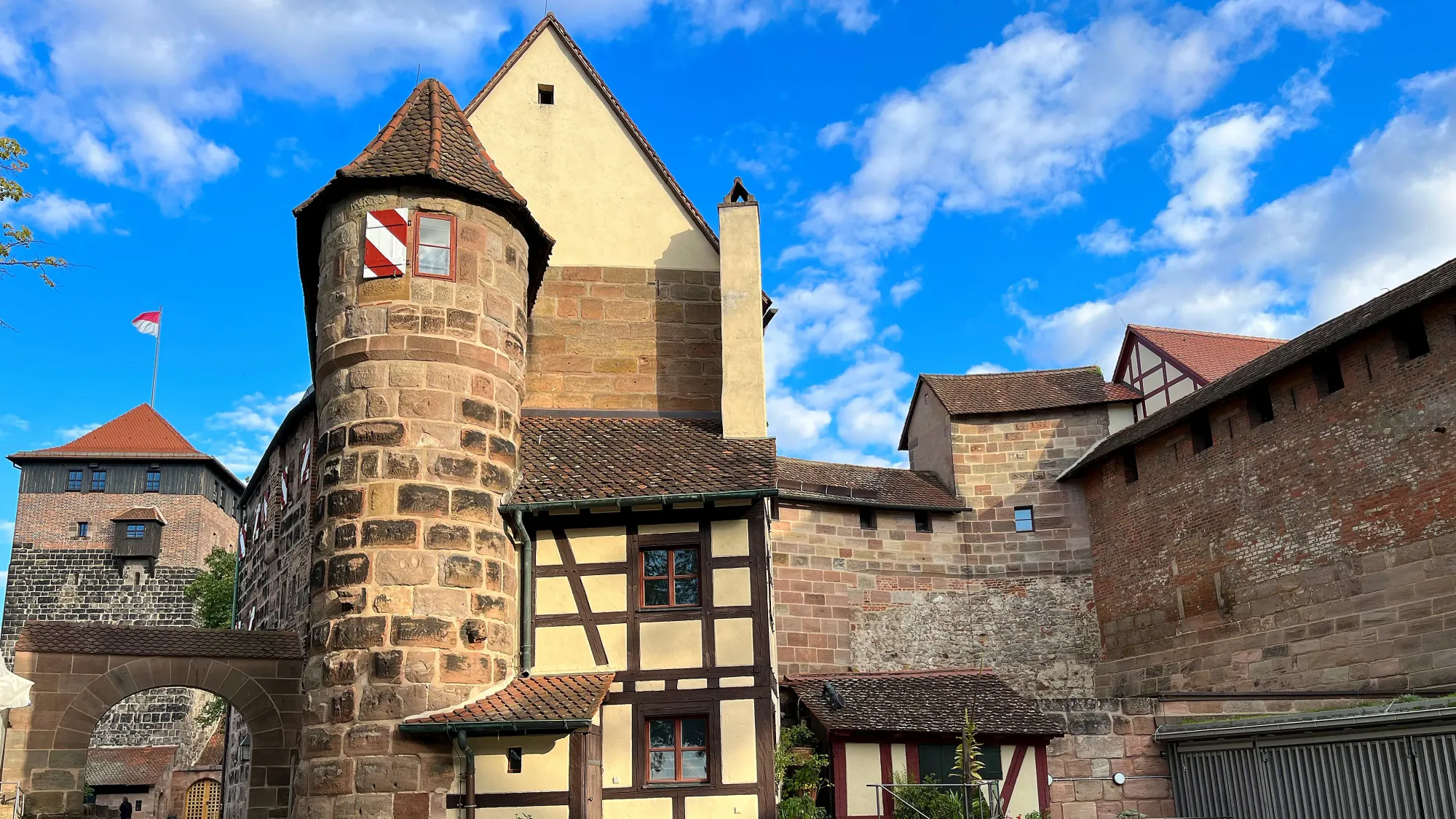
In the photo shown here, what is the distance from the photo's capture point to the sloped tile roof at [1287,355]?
18172mm

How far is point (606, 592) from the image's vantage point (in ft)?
45.8

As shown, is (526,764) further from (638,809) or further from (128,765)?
(128,765)

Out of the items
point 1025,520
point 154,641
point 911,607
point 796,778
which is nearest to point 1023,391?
point 1025,520

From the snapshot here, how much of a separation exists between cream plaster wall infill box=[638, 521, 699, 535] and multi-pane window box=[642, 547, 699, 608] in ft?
0.62

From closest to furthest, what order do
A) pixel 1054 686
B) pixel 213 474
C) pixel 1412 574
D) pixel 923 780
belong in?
pixel 923 780 → pixel 1412 574 → pixel 1054 686 → pixel 213 474

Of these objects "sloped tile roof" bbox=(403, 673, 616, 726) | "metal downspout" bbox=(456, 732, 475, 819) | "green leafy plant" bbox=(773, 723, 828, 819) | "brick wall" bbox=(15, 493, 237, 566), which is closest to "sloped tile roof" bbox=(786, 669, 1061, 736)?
"green leafy plant" bbox=(773, 723, 828, 819)

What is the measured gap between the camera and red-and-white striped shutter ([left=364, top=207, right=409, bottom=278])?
13859mm

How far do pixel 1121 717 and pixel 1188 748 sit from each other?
A: 874 millimetres

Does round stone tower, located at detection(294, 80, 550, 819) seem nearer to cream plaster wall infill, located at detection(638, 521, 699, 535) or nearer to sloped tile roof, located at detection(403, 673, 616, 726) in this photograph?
sloped tile roof, located at detection(403, 673, 616, 726)

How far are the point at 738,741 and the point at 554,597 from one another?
2536 millimetres

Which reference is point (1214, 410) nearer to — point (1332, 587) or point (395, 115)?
point (1332, 587)

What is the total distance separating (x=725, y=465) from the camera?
1455cm

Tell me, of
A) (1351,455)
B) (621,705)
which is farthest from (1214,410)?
(621,705)

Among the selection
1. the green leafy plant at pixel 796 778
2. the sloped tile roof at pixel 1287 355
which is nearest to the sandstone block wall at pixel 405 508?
the green leafy plant at pixel 796 778
